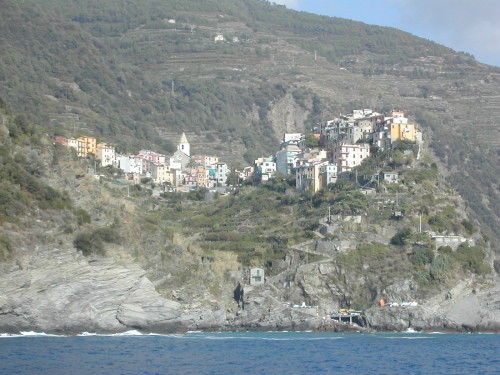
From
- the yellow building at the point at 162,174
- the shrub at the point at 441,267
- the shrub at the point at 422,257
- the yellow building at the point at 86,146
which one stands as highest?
the yellow building at the point at 86,146

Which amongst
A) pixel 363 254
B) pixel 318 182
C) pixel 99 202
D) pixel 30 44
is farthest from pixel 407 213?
pixel 30 44

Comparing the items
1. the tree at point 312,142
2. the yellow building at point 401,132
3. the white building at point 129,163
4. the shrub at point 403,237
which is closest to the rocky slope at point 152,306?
the shrub at point 403,237

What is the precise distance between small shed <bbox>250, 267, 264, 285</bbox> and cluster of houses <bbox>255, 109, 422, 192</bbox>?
19.0m

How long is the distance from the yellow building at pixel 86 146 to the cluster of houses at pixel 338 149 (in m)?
19.1

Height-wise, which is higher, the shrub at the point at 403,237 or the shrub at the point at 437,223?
the shrub at the point at 437,223

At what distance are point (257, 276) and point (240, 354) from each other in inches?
1181

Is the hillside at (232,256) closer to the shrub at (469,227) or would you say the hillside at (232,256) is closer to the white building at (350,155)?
the shrub at (469,227)

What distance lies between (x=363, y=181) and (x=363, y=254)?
1513 cm

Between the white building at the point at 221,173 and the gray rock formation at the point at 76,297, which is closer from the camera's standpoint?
the gray rock formation at the point at 76,297

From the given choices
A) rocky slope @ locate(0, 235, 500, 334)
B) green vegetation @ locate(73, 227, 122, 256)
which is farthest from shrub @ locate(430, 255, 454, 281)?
green vegetation @ locate(73, 227, 122, 256)

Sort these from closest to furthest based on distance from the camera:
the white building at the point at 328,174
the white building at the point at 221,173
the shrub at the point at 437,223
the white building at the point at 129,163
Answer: the shrub at the point at 437,223 → the white building at the point at 328,174 → the white building at the point at 129,163 → the white building at the point at 221,173

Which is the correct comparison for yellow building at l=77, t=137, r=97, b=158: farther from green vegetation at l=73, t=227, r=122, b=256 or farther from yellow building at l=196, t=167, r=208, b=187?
green vegetation at l=73, t=227, r=122, b=256

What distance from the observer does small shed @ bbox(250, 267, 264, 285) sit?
10100 cm

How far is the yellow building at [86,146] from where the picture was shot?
136m
